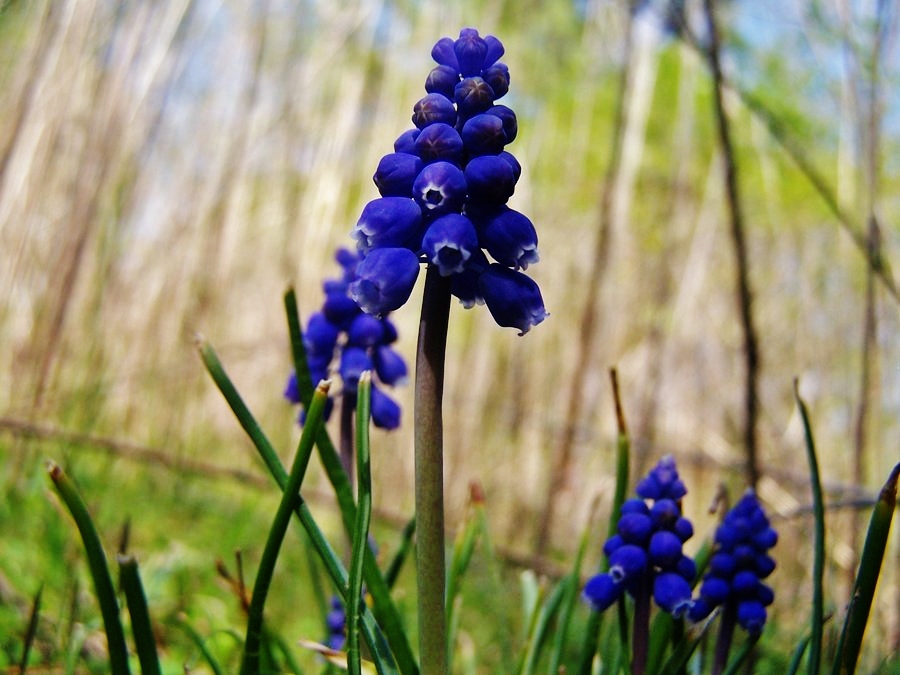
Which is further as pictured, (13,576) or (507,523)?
(507,523)

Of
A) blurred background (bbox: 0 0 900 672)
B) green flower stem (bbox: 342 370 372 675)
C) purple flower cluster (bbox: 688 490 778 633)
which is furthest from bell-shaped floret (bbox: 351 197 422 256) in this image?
blurred background (bbox: 0 0 900 672)

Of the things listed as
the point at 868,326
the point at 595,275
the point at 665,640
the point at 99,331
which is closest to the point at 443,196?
the point at 665,640

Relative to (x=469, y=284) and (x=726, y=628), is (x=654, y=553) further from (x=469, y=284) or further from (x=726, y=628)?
(x=469, y=284)

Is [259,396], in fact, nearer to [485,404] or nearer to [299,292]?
[299,292]

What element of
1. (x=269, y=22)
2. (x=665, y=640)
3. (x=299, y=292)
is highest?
(x=269, y=22)

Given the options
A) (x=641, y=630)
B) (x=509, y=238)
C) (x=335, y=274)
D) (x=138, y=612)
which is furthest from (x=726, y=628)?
(x=335, y=274)

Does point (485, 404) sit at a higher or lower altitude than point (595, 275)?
lower

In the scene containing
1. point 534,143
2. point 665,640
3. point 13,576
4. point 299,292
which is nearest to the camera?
point 665,640

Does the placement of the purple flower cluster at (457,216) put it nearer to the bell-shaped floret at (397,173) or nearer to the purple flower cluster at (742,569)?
the bell-shaped floret at (397,173)
